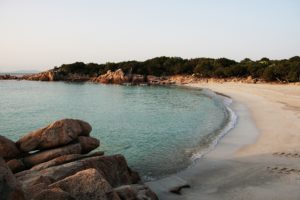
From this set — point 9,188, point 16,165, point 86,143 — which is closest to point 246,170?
point 86,143

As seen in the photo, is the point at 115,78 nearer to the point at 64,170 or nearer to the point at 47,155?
the point at 47,155

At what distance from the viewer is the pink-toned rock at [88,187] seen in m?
7.22

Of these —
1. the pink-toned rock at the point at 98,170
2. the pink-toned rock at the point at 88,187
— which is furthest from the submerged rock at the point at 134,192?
the pink-toned rock at the point at 98,170

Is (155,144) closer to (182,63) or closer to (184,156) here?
(184,156)

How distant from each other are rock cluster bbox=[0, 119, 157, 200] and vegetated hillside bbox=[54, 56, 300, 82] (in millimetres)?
73337

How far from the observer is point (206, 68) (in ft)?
362

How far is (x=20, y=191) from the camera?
224 inches

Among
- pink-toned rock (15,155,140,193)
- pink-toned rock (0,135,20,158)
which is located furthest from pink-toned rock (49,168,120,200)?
pink-toned rock (0,135,20,158)

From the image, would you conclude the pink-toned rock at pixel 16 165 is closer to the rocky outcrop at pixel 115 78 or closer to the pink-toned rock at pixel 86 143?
the pink-toned rock at pixel 86 143

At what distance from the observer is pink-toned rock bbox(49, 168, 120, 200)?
722 centimetres

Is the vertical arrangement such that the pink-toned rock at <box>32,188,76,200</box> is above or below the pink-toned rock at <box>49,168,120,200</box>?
above

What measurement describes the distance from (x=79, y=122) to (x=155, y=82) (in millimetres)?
92823

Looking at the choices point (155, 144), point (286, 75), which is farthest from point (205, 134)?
point (286, 75)

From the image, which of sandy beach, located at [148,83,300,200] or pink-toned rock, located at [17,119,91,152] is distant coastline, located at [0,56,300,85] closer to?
sandy beach, located at [148,83,300,200]
